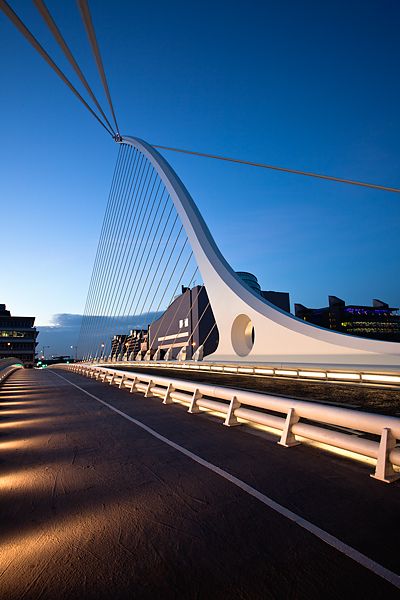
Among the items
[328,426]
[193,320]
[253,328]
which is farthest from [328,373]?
[193,320]

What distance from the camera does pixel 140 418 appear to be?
874cm

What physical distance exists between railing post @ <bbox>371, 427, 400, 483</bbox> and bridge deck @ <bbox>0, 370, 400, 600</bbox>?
13 cm

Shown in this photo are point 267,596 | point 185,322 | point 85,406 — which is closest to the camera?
point 267,596

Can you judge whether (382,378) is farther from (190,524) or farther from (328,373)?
(190,524)

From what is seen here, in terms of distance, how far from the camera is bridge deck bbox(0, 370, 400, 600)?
2270mm

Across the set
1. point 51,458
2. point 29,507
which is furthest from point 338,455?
point 51,458

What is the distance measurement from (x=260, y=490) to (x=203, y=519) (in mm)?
896

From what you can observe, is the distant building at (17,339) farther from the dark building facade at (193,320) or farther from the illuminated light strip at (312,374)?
the illuminated light strip at (312,374)

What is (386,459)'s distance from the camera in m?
3.95

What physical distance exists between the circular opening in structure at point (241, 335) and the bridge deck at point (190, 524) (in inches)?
789

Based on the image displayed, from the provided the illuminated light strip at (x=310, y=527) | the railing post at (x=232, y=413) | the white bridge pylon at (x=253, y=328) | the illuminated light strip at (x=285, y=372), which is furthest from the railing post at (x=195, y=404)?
the illuminated light strip at (x=285, y=372)

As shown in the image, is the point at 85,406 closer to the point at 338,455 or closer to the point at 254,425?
the point at 254,425

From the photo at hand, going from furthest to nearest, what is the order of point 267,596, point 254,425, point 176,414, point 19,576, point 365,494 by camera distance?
point 176,414 → point 254,425 → point 365,494 → point 19,576 → point 267,596

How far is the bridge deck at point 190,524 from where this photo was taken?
2270mm
